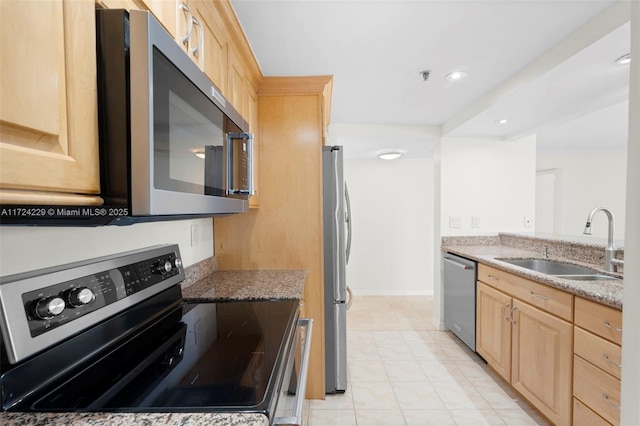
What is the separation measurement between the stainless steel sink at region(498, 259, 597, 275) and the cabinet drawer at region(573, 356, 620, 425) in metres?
0.81

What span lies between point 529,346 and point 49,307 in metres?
2.34

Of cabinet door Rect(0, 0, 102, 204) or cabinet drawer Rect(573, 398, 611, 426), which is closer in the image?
cabinet door Rect(0, 0, 102, 204)

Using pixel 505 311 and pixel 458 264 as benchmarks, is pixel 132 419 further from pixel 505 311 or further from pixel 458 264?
pixel 458 264

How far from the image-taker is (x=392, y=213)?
4.66m

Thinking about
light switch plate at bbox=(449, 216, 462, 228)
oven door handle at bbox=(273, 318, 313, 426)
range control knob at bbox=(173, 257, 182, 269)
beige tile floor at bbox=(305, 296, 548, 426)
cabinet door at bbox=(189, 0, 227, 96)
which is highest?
cabinet door at bbox=(189, 0, 227, 96)

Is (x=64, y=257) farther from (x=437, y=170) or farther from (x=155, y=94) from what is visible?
(x=437, y=170)

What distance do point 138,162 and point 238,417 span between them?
20.4 inches

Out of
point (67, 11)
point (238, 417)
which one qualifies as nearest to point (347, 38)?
point (67, 11)

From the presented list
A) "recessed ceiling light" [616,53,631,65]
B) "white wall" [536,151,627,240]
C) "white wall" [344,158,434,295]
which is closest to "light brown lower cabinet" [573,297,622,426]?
"recessed ceiling light" [616,53,631,65]

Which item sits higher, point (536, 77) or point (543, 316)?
point (536, 77)

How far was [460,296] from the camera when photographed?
282 centimetres

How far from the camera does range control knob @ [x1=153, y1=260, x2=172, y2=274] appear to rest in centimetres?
111

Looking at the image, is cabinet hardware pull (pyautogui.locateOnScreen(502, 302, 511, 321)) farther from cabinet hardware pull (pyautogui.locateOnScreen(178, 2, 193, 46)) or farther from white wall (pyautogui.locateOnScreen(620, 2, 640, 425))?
cabinet hardware pull (pyautogui.locateOnScreen(178, 2, 193, 46))

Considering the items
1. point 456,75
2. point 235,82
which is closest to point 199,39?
point 235,82
